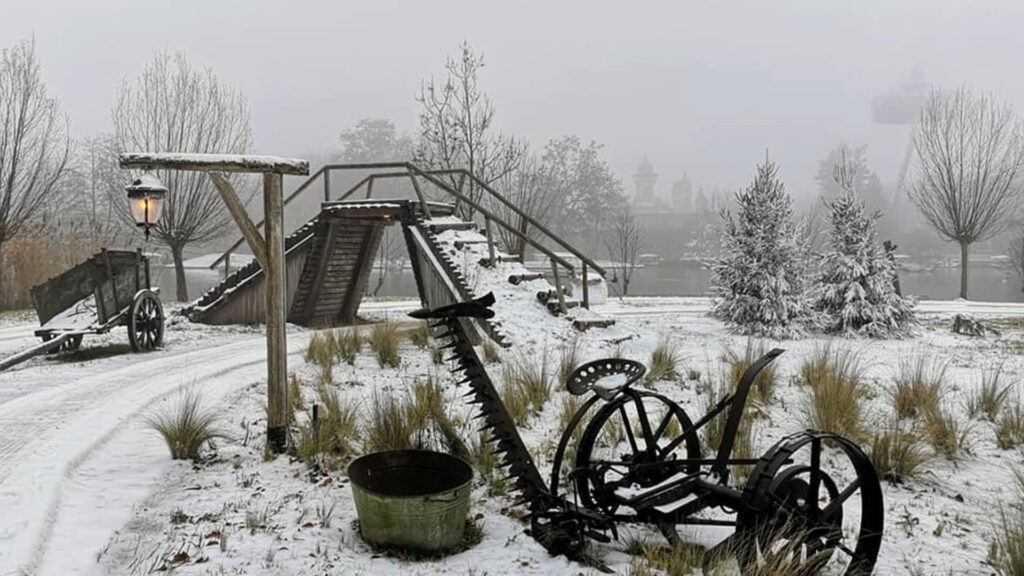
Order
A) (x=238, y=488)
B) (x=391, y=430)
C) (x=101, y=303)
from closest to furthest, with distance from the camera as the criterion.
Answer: (x=238, y=488) → (x=391, y=430) → (x=101, y=303)

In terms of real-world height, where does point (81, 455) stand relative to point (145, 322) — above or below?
below

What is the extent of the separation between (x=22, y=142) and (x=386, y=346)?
13118 millimetres

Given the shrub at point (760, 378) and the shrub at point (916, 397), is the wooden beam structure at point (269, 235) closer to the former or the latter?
the shrub at point (760, 378)

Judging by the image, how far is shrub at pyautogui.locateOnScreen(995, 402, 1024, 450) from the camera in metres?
5.28

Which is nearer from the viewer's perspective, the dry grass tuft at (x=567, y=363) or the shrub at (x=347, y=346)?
the dry grass tuft at (x=567, y=363)

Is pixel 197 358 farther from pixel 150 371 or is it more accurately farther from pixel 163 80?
pixel 163 80

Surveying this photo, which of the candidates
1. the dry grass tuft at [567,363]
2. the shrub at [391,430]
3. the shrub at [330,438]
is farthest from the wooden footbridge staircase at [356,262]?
the shrub at [391,430]

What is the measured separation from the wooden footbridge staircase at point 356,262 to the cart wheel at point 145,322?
2.26 m

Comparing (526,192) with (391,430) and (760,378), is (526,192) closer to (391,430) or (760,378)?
(760,378)

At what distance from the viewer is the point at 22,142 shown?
16.0 meters

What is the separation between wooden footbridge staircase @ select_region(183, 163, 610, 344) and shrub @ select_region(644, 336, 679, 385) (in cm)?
242

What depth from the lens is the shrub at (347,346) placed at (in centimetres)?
847

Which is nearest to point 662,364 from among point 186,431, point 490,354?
point 490,354

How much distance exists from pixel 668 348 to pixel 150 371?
6097 mm
